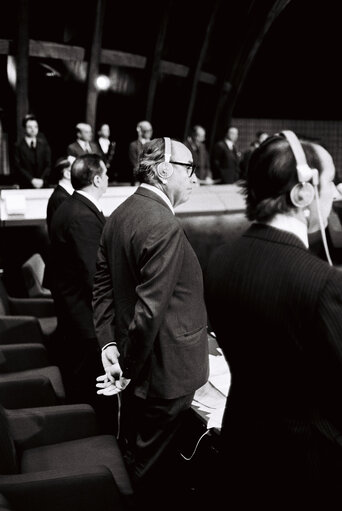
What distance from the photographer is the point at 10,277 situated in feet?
16.1

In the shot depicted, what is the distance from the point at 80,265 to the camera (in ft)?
8.50

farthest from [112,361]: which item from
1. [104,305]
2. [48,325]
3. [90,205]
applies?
[48,325]

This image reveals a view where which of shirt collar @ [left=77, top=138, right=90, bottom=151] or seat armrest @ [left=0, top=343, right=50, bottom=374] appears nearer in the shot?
seat armrest @ [left=0, top=343, right=50, bottom=374]

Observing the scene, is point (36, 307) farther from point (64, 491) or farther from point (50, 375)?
point (64, 491)

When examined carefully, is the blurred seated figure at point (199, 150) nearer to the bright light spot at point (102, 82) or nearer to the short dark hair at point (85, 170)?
the bright light spot at point (102, 82)

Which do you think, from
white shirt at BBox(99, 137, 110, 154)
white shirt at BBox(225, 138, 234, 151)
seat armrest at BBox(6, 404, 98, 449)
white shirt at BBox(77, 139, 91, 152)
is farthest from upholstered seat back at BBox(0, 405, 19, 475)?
white shirt at BBox(225, 138, 234, 151)

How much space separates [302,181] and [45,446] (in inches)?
58.6

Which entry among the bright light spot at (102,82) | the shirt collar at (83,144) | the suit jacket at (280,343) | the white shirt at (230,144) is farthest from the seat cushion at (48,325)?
the white shirt at (230,144)

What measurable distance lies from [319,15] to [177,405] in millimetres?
10477

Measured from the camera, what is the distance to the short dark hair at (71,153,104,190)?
8.77 feet

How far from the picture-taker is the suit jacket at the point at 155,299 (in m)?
1.68

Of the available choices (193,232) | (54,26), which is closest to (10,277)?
(193,232)

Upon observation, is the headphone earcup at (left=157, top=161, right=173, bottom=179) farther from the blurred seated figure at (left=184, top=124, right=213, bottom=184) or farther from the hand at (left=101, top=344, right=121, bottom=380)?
the blurred seated figure at (left=184, top=124, right=213, bottom=184)

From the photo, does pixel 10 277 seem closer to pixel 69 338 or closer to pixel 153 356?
pixel 69 338
